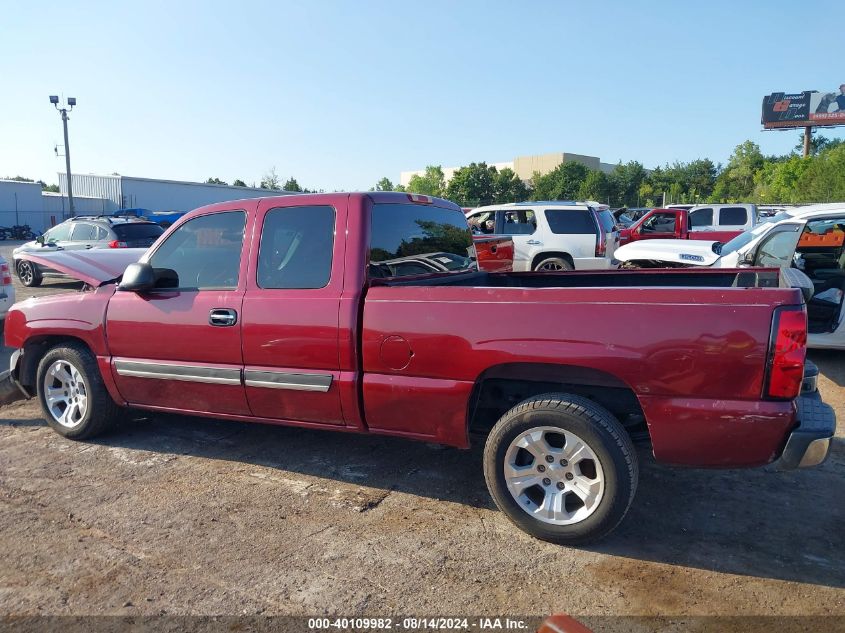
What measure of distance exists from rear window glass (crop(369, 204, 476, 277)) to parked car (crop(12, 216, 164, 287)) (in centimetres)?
1127

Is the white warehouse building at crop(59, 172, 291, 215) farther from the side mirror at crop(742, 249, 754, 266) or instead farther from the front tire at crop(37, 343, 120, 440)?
the front tire at crop(37, 343, 120, 440)

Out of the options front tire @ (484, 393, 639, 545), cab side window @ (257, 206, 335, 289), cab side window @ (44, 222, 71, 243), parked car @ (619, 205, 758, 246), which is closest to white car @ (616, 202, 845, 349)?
front tire @ (484, 393, 639, 545)

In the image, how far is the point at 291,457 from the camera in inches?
183

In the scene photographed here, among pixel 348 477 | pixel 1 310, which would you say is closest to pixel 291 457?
pixel 348 477

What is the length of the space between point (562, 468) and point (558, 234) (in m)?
10.0

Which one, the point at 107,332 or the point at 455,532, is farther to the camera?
the point at 107,332

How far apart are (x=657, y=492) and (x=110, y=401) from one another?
157 inches

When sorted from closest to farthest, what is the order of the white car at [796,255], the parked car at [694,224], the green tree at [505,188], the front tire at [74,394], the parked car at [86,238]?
the front tire at [74,394] < the white car at [796,255] < the parked car at [86,238] < the parked car at [694,224] < the green tree at [505,188]

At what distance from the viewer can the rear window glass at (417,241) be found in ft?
13.4

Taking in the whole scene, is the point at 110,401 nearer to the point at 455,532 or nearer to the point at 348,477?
the point at 348,477

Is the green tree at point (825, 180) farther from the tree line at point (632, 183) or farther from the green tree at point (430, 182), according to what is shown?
the green tree at point (430, 182)

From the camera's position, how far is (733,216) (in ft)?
59.9

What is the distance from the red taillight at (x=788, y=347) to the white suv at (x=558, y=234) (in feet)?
31.7

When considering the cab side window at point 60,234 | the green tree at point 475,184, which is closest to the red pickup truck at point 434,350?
the cab side window at point 60,234
